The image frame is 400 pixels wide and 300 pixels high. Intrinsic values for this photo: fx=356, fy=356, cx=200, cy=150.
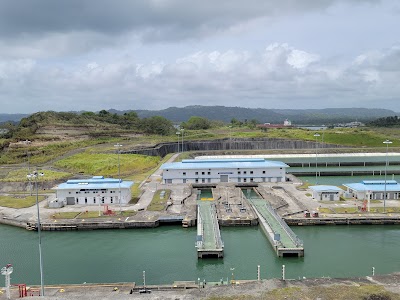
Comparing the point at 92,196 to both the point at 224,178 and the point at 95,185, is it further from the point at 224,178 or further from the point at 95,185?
the point at 224,178

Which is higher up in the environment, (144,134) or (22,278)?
(144,134)

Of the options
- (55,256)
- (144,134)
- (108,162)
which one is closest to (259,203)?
(55,256)

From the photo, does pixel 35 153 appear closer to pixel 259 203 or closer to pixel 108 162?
pixel 108 162

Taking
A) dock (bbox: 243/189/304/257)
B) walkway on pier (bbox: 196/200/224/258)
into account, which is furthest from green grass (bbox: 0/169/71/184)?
dock (bbox: 243/189/304/257)

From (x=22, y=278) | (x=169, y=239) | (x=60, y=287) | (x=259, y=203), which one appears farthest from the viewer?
(x=259, y=203)

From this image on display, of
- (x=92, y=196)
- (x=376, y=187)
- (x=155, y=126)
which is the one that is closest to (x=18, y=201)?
(x=92, y=196)

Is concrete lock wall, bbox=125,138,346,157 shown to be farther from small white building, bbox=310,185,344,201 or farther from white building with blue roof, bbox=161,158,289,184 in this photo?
small white building, bbox=310,185,344,201

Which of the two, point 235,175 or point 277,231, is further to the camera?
point 235,175
